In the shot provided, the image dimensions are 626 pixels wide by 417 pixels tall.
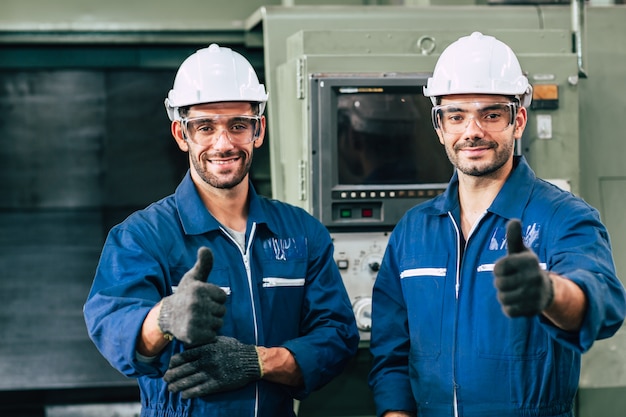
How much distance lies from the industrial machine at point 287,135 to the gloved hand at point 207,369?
93cm

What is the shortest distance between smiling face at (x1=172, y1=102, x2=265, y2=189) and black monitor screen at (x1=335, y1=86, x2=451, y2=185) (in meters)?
0.79

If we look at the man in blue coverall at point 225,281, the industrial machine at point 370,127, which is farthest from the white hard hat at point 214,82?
the industrial machine at point 370,127

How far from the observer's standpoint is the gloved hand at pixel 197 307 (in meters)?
1.71

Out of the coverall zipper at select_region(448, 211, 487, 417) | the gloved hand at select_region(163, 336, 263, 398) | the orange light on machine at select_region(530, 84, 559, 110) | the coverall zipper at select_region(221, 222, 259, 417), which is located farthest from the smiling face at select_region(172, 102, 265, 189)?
the orange light on machine at select_region(530, 84, 559, 110)

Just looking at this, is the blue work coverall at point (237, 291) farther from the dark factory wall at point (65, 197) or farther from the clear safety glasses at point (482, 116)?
the dark factory wall at point (65, 197)

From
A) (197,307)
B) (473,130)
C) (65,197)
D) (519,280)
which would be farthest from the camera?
(65,197)

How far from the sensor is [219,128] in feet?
6.91

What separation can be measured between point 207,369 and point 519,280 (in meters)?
0.71

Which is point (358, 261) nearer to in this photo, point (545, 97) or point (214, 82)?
point (545, 97)

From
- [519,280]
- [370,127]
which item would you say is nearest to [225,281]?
A: [519,280]

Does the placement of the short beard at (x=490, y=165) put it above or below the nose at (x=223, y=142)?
below

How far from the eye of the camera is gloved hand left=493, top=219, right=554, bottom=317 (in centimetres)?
154

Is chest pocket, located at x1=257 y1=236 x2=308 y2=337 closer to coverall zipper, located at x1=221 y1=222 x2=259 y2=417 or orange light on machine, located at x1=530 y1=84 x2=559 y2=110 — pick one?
coverall zipper, located at x1=221 y1=222 x2=259 y2=417

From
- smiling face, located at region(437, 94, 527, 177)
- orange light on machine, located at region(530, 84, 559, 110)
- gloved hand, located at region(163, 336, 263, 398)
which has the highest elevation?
orange light on machine, located at region(530, 84, 559, 110)
